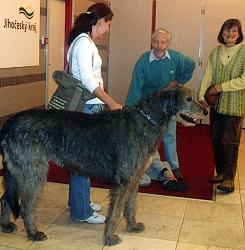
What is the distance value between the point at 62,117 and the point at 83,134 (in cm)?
18

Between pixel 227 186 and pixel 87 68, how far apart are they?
78.3 inches

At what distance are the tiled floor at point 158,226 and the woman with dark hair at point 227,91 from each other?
415 millimetres

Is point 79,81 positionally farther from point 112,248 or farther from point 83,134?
point 112,248

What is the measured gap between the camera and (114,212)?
109 inches

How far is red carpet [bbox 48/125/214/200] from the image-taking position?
3979 mm

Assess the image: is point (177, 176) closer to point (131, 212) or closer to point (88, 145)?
point (131, 212)

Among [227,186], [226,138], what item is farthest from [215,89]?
[227,186]

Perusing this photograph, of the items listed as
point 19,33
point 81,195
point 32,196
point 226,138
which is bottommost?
point 81,195

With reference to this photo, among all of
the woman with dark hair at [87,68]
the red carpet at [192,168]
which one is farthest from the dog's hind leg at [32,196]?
the red carpet at [192,168]

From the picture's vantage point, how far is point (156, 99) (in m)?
2.81

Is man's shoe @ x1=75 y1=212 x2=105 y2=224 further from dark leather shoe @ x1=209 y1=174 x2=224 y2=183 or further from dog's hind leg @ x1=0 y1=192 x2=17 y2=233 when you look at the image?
dark leather shoe @ x1=209 y1=174 x2=224 y2=183

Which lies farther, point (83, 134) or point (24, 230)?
point (24, 230)

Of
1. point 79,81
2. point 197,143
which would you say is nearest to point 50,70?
point 197,143

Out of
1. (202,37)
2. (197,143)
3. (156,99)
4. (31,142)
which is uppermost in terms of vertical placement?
(202,37)
